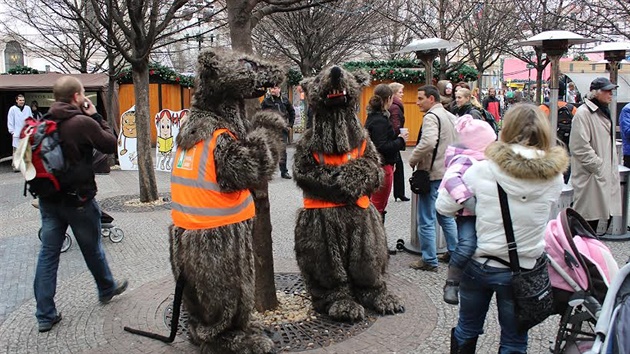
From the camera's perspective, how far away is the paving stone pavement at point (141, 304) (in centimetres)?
419

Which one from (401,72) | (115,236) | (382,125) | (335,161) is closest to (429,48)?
(382,125)

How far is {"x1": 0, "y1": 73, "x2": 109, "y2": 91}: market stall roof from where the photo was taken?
14961 millimetres

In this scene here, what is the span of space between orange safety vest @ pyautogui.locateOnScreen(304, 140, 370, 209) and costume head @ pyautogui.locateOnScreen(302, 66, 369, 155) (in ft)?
0.14

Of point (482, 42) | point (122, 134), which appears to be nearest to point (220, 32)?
point (482, 42)

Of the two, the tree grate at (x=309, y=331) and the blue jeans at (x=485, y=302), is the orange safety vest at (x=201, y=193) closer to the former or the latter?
the tree grate at (x=309, y=331)

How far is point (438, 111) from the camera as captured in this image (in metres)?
5.82

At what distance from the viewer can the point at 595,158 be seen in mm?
6754

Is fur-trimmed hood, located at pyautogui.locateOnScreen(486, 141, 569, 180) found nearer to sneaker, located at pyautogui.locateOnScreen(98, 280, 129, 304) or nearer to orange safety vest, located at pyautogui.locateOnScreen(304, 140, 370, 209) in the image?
orange safety vest, located at pyautogui.locateOnScreen(304, 140, 370, 209)

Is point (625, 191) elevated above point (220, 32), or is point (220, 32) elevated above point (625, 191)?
point (220, 32)

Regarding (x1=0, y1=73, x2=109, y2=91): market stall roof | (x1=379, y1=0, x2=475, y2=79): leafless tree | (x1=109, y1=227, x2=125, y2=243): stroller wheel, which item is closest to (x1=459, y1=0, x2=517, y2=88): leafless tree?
(x1=379, y1=0, x2=475, y2=79): leafless tree

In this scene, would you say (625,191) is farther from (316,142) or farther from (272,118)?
(272,118)

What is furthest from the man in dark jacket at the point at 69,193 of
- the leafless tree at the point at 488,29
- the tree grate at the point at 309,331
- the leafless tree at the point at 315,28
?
the leafless tree at the point at 488,29

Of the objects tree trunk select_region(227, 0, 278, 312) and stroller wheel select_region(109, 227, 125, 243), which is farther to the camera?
stroller wheel select_region(109, 227, 125, 243)

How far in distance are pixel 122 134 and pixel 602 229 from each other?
1004 cm
